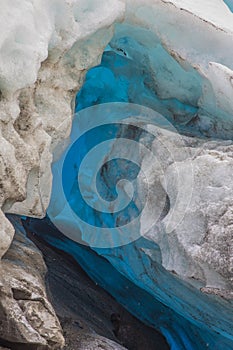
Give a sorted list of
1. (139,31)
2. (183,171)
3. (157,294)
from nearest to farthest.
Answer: (183,171) → (139,31) → (157,294)

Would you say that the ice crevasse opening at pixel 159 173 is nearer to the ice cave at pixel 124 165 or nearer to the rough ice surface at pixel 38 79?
the ice cave at pixel 124 165

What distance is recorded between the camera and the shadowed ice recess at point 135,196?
7.52 ft

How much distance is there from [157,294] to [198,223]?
761mm

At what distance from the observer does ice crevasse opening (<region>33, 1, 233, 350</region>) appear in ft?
6.34

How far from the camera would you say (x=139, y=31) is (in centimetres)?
230

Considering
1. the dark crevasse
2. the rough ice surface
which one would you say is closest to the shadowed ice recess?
the dark crevasse

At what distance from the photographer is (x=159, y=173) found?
2.10 m

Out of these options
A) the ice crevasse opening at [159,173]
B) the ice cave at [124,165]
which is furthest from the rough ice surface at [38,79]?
the ice crevasse opening at [159,173]

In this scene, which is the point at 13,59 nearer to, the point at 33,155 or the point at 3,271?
the point at 33,155

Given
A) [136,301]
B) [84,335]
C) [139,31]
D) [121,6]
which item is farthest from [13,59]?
[136,301]

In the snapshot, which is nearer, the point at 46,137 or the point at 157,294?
the point at 46,137

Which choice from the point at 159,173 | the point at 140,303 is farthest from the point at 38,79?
the point at 140,303

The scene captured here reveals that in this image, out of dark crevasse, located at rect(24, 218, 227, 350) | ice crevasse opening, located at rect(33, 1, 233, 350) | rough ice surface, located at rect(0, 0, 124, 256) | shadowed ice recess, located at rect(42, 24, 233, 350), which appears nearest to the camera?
rough ice surface, located at rect(0, 0, 124, 256)

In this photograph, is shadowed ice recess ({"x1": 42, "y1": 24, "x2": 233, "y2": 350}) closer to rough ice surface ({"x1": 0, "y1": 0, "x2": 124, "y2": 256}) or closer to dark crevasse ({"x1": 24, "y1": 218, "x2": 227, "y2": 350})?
dark crevasse ({"x1": 24, "y1": 218, "x2": 227, "y2": 350})
